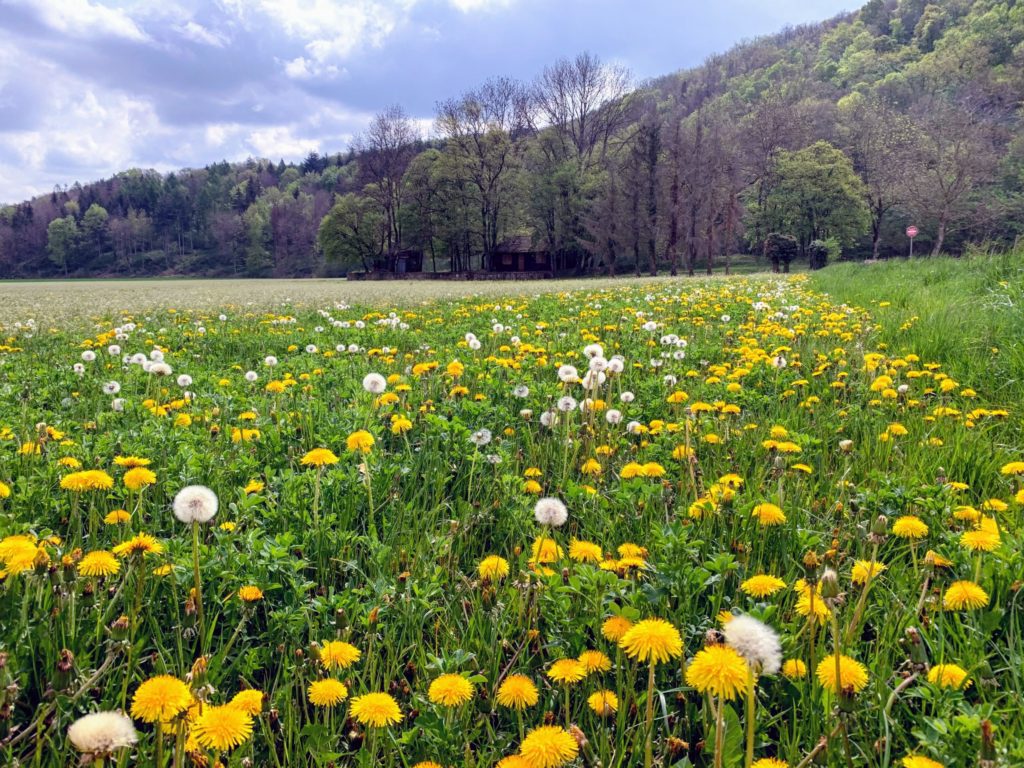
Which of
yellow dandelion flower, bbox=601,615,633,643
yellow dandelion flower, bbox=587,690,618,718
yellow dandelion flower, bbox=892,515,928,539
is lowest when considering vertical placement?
yellow dandelion flower, bbox=587,690,618,718

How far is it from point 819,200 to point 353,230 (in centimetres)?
4611

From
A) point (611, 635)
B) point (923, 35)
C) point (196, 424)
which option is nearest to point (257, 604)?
point (611, 635)

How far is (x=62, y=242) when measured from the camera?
11906 cm

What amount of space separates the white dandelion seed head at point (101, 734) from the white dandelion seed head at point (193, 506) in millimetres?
644

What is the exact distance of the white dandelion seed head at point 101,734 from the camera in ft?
3.00

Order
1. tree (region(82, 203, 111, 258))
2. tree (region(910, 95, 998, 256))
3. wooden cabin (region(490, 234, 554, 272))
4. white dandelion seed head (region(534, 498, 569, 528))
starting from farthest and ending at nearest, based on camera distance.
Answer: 1. tree (region(82, 203, 111, 258))
2. wooden cabin (region(490, 234, 554, 272))
3. tree (region(910, 95, 998, 256))
4. white dandelion seed head (region(534, 498, 569, 528))

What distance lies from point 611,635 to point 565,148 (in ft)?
207

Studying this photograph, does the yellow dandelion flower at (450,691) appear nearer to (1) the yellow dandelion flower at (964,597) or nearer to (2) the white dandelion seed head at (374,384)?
(1) the yellow dandelion flower at (964,597)

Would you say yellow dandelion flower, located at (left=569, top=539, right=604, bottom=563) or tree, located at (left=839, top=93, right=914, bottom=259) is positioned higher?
tree, located at (left=839, top=93, right=914, bottom=259)

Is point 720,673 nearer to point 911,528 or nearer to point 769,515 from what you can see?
point 769,515

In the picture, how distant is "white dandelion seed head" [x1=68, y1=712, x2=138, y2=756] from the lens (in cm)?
91

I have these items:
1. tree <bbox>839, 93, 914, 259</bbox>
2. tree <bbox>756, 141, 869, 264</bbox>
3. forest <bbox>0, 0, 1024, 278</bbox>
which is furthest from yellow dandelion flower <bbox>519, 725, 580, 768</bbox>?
tree <bbox>756, 141, 869, 264</bbox>

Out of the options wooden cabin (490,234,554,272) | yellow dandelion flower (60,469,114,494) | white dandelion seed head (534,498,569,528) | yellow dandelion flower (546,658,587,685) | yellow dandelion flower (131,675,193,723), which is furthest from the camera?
wooden cabin (490,234,554,272)

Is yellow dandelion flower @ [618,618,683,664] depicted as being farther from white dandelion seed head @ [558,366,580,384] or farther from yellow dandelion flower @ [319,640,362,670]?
white dandelion seed head @ [558,366,580,384]
